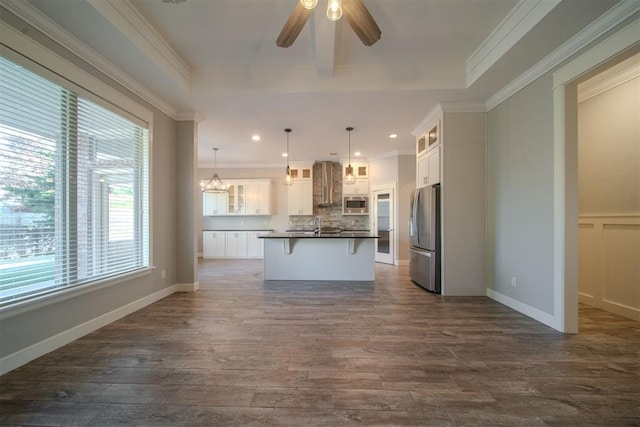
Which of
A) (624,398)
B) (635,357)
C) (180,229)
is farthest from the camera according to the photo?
(180,229)

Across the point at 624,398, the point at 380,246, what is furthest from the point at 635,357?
the point at 380,246

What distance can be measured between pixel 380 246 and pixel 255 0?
577cm

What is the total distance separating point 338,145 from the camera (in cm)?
601

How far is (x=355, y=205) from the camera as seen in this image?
24.4 feet

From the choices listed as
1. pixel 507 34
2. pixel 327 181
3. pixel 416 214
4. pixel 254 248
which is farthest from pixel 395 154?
pixel 254 248

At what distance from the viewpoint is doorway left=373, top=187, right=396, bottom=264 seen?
21.8 ft

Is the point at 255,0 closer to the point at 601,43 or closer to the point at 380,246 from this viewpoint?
the point at 601,43

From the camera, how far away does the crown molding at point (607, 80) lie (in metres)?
2.87

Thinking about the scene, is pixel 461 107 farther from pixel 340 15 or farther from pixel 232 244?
pixel 232 244

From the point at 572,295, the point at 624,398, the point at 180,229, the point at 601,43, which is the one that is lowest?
the point at 624,398

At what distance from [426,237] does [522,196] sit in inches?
54.0

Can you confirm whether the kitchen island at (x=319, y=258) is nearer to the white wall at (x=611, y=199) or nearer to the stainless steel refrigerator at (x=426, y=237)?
the stainless steel refrigerator at (x=426, y=237)

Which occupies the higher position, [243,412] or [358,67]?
[358,67]

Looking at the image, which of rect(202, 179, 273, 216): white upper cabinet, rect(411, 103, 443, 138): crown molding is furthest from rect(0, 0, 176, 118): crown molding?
rect(202, 179, 273, 216): white upper cabinet
